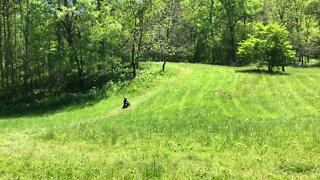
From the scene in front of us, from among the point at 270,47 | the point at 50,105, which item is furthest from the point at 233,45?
the point at 50,105

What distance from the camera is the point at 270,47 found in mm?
43656

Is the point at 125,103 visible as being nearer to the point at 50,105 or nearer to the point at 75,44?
the point at 50,105

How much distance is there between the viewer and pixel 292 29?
78562 mm

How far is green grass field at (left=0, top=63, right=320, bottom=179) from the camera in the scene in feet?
53.1

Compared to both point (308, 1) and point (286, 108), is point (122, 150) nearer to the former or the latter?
point (286, 108)

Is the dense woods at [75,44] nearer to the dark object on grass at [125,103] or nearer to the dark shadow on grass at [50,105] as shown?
the dark shadow on grass at [50,105]

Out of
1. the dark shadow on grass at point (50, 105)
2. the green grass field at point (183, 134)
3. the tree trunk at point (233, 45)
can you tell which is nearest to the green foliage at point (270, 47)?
the green grass field at point (183, 134)

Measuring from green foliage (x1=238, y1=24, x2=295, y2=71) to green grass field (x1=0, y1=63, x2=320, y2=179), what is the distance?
7.64 ft

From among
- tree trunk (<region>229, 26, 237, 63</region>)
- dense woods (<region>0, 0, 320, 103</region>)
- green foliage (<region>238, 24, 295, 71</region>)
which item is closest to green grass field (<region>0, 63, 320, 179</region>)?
green foliage (<region>238, 24, 295, 71</region>)

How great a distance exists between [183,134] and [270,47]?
76.9ft

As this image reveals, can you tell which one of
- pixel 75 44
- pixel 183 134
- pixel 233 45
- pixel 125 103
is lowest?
pixel 183 134

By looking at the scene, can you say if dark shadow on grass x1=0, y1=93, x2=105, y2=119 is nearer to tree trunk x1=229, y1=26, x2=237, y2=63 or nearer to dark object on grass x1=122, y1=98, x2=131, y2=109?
dark object on grass x1=122, y1=98, x2=131, y2=109

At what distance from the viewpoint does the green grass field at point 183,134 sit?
16.2 m

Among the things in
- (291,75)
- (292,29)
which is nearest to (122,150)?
(291,75)
